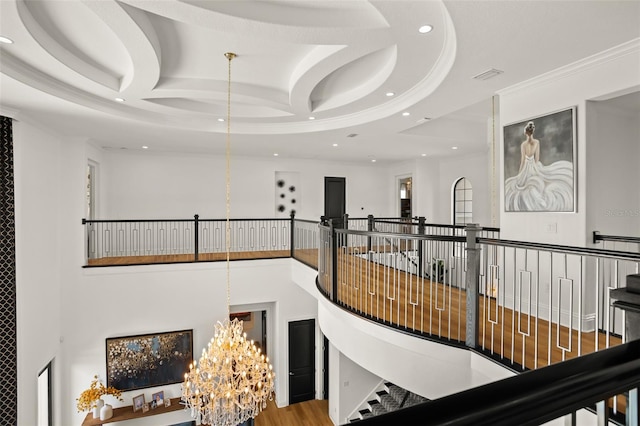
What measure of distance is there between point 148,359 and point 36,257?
3.15m

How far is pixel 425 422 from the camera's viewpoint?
0.59 m

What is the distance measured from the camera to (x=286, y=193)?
10.3 meters

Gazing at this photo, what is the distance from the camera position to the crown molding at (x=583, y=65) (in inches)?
122

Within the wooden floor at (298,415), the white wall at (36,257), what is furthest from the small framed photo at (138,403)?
the wooden floor at (298,415)

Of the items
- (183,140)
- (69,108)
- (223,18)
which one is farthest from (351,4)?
(183,140)

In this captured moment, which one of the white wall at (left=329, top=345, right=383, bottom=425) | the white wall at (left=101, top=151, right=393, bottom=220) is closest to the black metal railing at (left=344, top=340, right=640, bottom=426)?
the white wall at (left=329, top=345, right=383, bottom=425)

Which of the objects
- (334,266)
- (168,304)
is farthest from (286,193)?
(334,266)

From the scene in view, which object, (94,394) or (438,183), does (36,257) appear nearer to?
(94,394)

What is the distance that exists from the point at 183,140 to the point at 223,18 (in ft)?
16.2

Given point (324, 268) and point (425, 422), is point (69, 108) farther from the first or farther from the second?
point (425, 422)

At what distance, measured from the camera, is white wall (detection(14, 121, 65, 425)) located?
16.8 ft

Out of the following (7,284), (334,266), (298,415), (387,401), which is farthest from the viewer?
(387,401)

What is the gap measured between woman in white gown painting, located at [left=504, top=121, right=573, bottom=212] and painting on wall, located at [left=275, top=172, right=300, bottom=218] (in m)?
6.82

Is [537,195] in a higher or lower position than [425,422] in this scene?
higher
